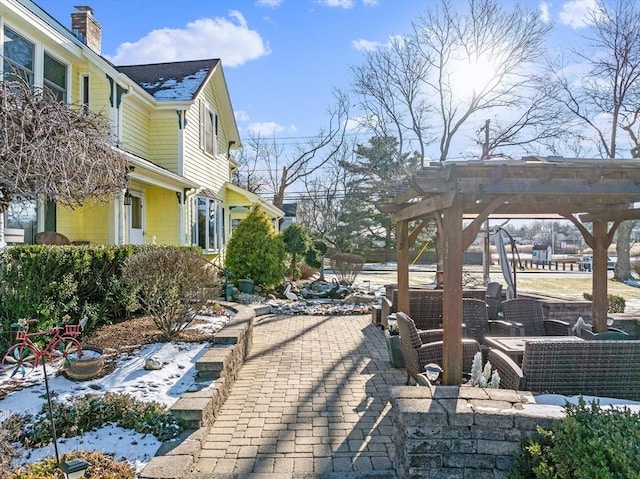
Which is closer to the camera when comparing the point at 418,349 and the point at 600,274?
the point at 418,349

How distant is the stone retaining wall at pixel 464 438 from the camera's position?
119 inches

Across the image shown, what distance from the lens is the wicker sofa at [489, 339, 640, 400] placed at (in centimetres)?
354

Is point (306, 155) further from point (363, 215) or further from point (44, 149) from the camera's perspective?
point (44, 149)

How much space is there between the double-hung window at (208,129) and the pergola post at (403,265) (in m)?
9.89

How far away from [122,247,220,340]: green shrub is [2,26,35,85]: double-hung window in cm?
448

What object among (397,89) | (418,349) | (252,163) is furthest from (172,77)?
(252,163)

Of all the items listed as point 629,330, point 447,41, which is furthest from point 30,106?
point 447,41

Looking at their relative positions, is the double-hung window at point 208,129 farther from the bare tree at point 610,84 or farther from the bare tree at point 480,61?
the bare tree at point 610,84

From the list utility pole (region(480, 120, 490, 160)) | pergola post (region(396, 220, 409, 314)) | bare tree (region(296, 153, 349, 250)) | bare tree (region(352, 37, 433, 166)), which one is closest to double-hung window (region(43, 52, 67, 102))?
pergola post (region(396, 220, 409, 314))

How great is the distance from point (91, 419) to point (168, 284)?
2.43 metres

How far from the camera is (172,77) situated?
46.4 feet

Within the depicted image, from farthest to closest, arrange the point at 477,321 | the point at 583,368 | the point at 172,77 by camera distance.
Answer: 1. the point at 172,77
2. the point at 477,321
3. the point at 583,368

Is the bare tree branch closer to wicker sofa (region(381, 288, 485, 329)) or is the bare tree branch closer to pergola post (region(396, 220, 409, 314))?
pergola post (region(396, 220, 409, 314))

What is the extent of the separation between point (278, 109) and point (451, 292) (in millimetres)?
24566
